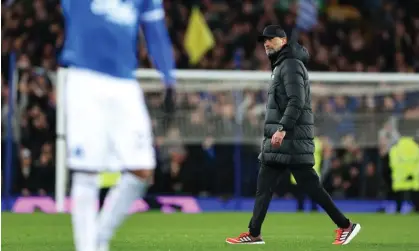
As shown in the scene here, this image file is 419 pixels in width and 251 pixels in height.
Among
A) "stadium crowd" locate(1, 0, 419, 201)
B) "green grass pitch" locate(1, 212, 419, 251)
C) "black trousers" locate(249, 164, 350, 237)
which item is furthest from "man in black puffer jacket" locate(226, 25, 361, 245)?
"stadium crowd" locate(1, 0, 419, 201)

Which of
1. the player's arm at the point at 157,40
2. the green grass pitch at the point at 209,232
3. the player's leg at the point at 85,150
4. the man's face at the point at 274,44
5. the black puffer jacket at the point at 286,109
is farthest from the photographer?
the green grass pitch at the point at 209,232

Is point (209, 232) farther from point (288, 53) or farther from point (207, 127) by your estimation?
point (207, 127)

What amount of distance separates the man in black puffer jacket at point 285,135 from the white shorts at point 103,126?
10.7 feet

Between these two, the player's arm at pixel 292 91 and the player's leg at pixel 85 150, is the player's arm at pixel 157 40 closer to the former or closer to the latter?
the player's leg at pixel 85 150

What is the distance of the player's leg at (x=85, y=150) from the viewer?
6289 mm

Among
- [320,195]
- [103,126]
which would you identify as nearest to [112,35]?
[103,126]

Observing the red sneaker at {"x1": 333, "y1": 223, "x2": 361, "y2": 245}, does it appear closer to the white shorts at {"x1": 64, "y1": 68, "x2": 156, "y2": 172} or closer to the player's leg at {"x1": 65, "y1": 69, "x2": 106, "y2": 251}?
the white shorts at {"x1": 64, "y1": 68, "x2": 156, "y2": 172}

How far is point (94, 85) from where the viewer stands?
20.9 ft

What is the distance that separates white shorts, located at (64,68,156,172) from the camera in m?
6.29

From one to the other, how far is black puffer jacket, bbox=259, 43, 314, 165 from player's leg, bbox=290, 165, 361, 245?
0.36 feet

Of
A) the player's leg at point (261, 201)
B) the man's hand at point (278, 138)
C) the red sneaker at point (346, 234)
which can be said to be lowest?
the red sneaker at point (346, 234)

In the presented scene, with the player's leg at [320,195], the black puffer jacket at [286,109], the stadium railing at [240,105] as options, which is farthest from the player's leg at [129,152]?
the stadium railing at [240,105]

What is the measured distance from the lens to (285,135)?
9.66 metres

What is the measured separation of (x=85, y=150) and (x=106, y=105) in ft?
0.95
